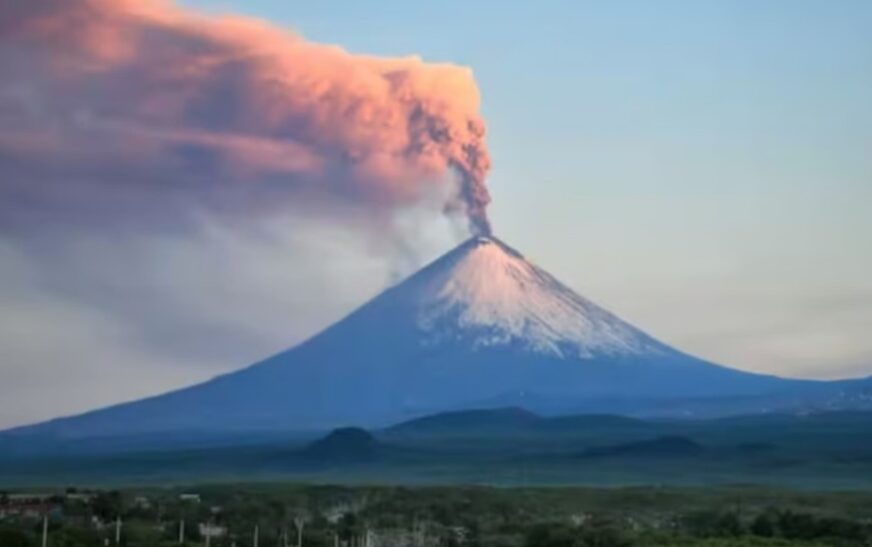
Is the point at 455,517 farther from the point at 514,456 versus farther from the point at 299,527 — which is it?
the point at 514,456

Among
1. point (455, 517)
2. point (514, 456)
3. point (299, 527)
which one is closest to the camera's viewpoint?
point (299, 527)

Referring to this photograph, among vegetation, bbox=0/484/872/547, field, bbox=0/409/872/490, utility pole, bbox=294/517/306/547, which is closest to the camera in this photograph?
vegetation, bbox=0/484/872/547

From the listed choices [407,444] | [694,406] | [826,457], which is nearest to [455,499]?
[826,457]

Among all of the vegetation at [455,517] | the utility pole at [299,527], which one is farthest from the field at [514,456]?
the utility pole at [299,527]

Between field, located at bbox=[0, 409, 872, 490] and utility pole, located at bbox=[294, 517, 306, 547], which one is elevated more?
field, located at bbox=[0, 409, 872, 490]

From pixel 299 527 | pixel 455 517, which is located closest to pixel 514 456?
Answer: pixel 455 517

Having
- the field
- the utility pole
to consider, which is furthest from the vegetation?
the field

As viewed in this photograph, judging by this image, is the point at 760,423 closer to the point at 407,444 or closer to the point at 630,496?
the point at 407,444

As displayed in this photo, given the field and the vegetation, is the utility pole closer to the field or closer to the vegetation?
the vegetation

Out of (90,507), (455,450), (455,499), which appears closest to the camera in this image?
(90,507)

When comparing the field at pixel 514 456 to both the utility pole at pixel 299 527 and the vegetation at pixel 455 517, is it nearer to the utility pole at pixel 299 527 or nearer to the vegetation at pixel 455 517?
the vegetation at pixel 455 517

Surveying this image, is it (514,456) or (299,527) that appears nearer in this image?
(299,527)
